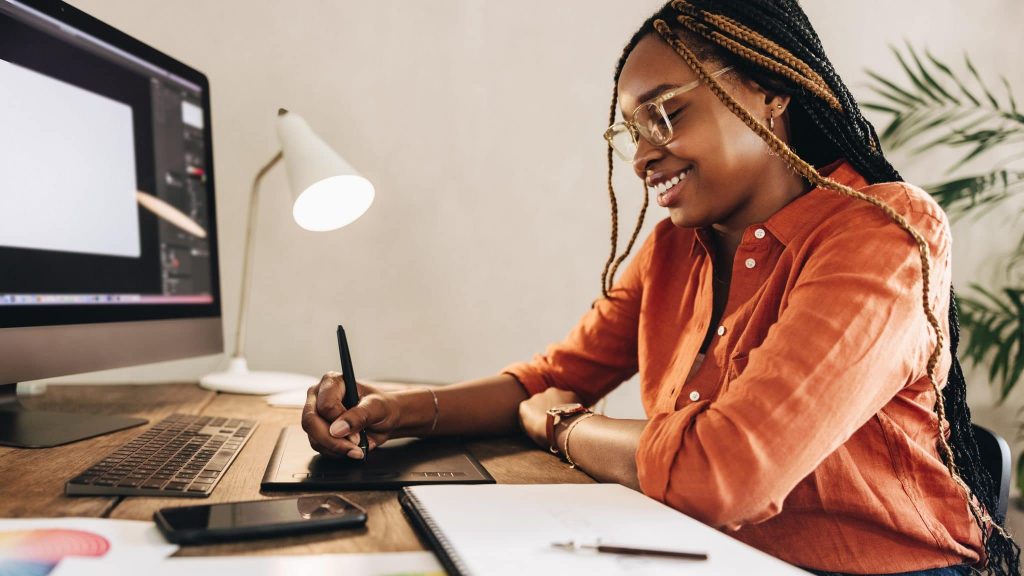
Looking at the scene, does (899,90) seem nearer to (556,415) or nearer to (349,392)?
(556,415)

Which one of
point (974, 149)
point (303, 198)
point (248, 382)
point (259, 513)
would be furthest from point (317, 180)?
point (974, 149)

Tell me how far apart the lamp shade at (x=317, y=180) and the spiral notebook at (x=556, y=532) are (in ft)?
2.37

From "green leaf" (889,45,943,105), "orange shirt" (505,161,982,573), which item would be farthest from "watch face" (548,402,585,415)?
"green leaf" (889,45,943,105)

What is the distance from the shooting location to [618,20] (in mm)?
1767

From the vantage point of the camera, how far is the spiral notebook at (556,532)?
1.62 ft

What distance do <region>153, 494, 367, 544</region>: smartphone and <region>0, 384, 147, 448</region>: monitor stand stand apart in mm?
394

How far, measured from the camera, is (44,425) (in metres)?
0.93

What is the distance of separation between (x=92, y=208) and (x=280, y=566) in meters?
0.75

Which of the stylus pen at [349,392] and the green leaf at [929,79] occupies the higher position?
the green leaf at [929,79]

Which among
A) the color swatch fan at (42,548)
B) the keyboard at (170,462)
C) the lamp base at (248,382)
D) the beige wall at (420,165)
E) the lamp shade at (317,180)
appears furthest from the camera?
the beige wall at (420,165)

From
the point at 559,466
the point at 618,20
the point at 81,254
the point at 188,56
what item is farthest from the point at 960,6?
the point at 81,254

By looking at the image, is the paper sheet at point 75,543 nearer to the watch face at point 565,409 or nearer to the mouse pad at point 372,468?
the mouse pad at point 372,468

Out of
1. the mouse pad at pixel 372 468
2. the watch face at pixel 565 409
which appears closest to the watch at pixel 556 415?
the watch face at pixel 565 409

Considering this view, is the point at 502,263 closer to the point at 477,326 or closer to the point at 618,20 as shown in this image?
the point at 477,326
